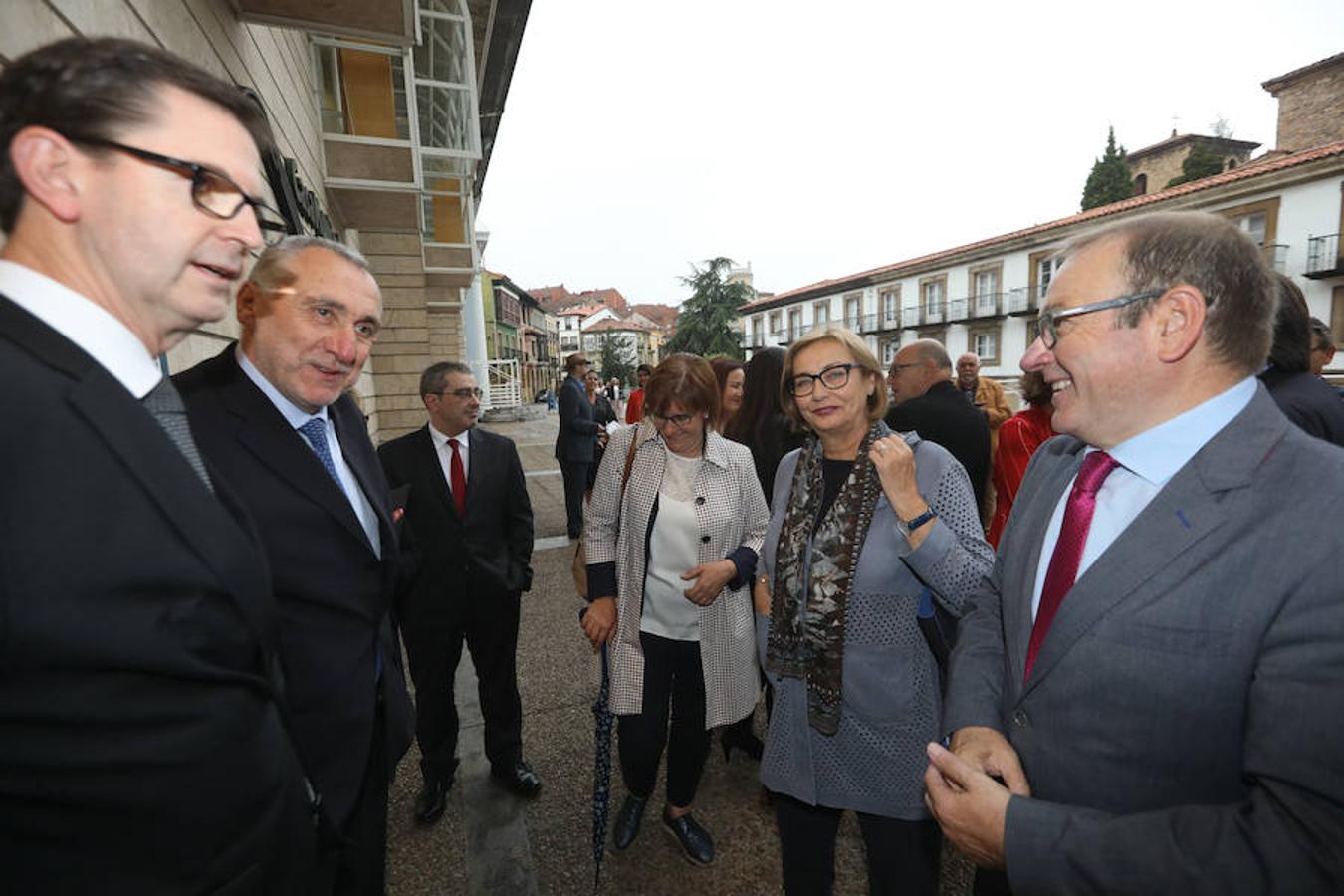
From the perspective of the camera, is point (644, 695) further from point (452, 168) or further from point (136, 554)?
point (452, 168)

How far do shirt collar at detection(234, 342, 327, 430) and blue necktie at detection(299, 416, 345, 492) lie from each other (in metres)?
0.03

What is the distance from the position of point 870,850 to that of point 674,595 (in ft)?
3.72

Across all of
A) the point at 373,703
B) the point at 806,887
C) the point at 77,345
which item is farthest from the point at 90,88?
the point at 806,887

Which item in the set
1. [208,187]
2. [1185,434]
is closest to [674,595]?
[1185,434]

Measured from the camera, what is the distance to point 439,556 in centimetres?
293

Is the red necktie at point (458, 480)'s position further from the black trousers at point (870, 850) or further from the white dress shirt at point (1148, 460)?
the white dress shirt at point (1148, 460)

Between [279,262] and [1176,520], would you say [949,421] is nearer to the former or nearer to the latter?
[1176,520]

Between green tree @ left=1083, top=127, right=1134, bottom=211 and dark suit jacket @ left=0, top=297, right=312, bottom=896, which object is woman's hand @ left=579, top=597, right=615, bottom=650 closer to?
dark suit jacket @ left=0, top=297, right=312, bottom=896

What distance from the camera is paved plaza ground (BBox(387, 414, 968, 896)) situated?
2.47 meters

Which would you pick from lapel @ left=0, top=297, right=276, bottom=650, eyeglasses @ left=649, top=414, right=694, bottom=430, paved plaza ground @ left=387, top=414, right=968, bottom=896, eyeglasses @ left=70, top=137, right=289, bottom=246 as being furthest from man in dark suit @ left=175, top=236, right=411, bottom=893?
eyeglasses @ left=649, top=414, right=694, bottom=430

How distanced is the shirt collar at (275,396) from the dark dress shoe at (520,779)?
222cm

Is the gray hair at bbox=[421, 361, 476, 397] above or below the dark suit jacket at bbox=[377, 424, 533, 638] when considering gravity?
above

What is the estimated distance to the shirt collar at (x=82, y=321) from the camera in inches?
33.1

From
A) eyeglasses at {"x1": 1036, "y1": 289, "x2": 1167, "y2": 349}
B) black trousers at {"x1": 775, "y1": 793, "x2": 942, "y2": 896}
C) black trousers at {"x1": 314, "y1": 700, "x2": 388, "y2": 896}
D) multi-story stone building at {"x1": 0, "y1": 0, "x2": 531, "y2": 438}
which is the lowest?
black trousers at {"x1": 775, "y1": 793, "x2": 942, "y2": 896}
